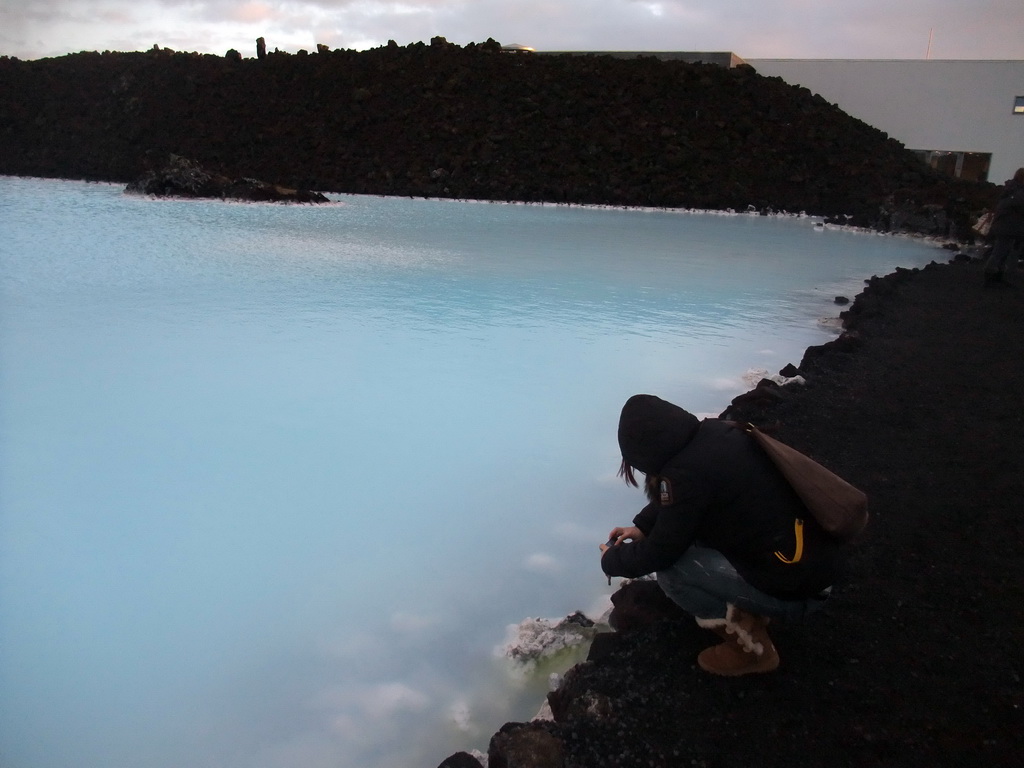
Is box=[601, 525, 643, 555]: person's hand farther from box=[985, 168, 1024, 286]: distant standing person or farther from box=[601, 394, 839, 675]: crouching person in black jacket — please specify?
box=[985, 168, 1024, 286]: distant standing person

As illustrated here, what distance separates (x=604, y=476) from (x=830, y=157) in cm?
2422

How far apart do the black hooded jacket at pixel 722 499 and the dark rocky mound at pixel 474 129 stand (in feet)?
61.4

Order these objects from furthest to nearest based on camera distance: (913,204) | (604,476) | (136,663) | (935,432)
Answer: (913,204), (935,432), (604,476), (136,663)

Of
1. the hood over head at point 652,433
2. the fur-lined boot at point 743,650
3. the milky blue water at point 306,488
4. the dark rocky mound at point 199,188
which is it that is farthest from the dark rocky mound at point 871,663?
the dark rocky mound at point 199,188

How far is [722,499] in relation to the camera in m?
1.73

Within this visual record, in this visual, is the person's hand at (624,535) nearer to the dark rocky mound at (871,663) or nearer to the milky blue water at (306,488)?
the dark rocky mound at (871,663)

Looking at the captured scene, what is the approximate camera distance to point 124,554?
2.57 meters

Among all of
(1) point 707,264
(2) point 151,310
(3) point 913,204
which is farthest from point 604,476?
(3) point 913,204

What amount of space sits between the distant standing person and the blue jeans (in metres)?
7.59

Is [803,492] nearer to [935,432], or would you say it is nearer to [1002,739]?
[1002,739]

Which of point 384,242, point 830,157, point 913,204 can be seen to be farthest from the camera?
point 830,157

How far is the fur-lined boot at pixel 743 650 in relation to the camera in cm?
187

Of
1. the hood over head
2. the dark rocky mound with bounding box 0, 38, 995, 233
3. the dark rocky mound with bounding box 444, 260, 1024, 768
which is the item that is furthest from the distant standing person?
the dark rocky mound with bounding box 0, 38, 995, 233

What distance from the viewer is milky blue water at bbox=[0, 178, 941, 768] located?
6.42 ft
